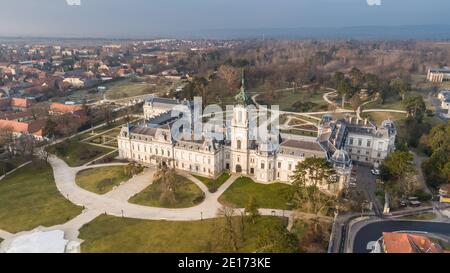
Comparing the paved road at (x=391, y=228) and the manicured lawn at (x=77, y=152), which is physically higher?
the manicured lawn at (x=77, y=152)

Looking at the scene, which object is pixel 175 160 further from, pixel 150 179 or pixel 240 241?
pixel 240 241

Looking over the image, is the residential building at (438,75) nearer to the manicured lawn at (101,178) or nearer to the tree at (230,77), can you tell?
the tree at (230,77)

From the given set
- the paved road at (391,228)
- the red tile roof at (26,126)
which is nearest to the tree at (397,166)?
the paved road at (391,228)

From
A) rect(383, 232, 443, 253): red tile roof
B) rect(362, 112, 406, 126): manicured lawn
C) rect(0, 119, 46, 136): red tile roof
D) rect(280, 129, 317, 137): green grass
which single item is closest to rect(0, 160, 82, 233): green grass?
rect(0, 119, 46, 136): red tile roof

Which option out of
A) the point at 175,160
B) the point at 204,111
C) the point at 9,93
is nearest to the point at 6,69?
the point at 9,93

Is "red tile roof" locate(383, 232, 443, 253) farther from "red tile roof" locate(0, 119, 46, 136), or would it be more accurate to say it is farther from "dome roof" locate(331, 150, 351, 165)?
"red tile roof" locate(0, 119, 46, 136)
